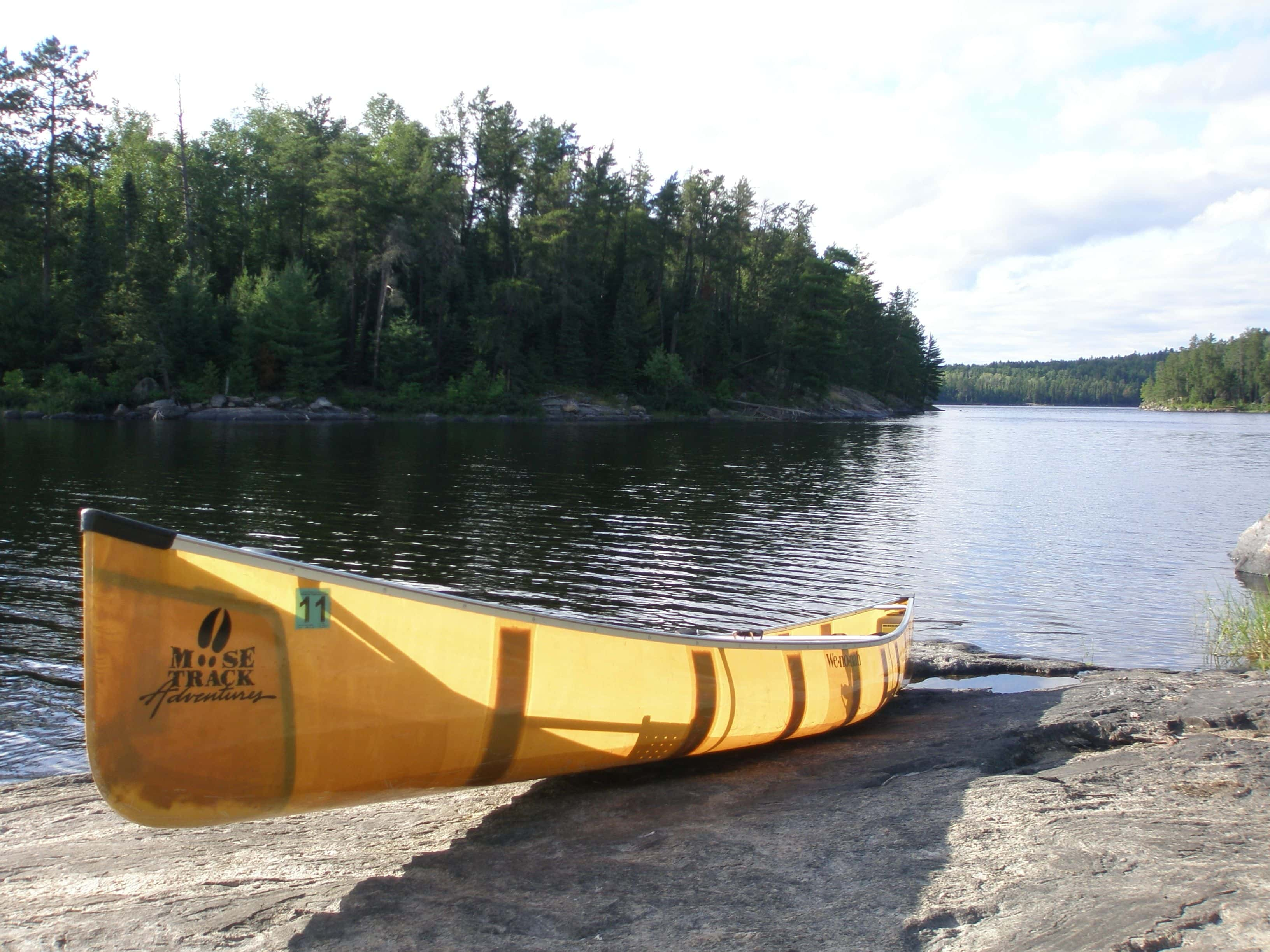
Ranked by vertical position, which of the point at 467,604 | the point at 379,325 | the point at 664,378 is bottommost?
the point at 467,604

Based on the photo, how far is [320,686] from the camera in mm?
4668

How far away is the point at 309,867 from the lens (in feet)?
16.0

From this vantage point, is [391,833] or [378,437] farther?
[378,437]

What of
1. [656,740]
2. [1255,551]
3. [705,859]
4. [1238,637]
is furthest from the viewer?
[1255,551]

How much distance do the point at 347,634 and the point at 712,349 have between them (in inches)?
2846

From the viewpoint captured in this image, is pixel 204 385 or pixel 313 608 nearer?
pixel 313 608

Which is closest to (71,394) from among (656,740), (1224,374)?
(656,740)

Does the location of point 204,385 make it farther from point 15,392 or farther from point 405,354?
point 405,354

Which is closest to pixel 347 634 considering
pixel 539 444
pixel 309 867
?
pixel 309 867

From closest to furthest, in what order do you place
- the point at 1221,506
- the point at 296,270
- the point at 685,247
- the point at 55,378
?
the point at 1221,506 < the point at 55,378 < the point at 296,270 < the point at 685,247

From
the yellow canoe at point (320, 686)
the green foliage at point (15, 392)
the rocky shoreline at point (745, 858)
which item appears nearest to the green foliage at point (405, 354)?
the green foliage at point (15, 392)

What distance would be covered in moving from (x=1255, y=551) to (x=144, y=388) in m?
50.9

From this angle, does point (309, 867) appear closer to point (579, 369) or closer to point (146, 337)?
point (146, 337)

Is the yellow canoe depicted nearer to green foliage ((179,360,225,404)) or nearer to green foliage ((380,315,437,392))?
green foliage ((179,360,225,404))
